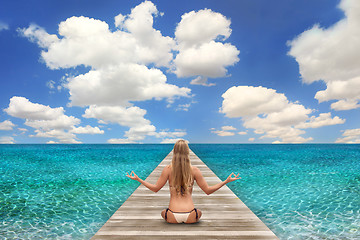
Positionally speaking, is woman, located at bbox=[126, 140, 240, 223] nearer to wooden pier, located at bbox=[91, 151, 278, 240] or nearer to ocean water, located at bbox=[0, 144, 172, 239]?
wooden pier, located at bbox=[91, 151, 278, 240]

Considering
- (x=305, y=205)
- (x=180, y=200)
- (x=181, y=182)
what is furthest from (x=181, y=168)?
(x=305, y=205)

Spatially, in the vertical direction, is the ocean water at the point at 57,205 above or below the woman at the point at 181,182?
below

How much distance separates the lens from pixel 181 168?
3.28 meters

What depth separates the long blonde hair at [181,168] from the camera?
10.7 feet

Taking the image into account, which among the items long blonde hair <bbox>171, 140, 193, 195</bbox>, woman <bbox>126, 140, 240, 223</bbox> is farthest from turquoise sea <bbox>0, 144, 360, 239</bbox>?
long blonde hair <bbox>171, 140, 193, 195</bbox>

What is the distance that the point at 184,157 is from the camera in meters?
3.27

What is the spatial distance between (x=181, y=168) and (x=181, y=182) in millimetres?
227

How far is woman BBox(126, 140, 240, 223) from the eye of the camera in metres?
3.27

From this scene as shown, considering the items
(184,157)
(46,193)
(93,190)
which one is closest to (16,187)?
(46,193)

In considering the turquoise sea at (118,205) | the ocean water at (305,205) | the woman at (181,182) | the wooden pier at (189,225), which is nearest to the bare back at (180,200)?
the woman at (181,182)

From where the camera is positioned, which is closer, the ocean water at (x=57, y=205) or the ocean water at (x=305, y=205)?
the ocean water at (x=57, y=205)

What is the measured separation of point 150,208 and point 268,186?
9211 millimetres

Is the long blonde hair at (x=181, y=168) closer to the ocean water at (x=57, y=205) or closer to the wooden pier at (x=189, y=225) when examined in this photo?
the wooden pier at (x=189, y=225)

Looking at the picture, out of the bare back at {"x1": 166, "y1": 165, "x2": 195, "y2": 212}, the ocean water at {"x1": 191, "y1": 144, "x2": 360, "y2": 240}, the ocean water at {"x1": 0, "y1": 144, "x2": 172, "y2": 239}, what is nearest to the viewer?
the bare back at {"x1": 166, "y1": 165, "x2": 195, "y2": 212}
